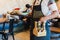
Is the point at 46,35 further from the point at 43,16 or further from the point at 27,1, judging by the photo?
the point at 27,1

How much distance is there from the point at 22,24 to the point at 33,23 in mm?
3673

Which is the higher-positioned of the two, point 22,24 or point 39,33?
point 39,33

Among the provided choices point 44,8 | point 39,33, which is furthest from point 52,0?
point 39,33

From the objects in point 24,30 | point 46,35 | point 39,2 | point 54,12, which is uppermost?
point 39,2

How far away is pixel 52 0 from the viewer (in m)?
1.45

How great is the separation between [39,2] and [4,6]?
12.3 ft

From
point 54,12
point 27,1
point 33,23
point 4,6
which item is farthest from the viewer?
point 27,1

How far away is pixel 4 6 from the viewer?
5.00 metres

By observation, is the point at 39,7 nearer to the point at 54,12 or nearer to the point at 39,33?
the point at 54,12

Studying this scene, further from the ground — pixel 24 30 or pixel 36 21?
pixel 36 21

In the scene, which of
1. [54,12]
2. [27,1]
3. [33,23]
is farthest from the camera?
[27,1]

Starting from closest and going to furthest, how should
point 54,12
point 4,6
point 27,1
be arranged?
1. point 54,12
2. point 4,6
3. point 27,1

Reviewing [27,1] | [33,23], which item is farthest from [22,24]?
[33,23]

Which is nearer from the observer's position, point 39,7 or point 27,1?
point 39,7
